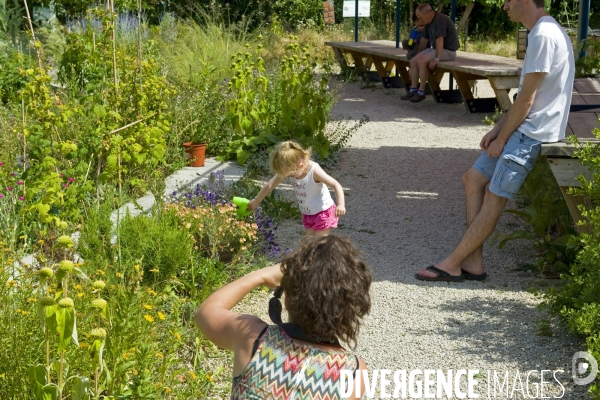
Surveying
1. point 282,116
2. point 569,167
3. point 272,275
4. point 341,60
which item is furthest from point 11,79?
point 272,275

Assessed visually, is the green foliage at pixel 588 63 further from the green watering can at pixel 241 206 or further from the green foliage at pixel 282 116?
the green watering can at pixel 241 206

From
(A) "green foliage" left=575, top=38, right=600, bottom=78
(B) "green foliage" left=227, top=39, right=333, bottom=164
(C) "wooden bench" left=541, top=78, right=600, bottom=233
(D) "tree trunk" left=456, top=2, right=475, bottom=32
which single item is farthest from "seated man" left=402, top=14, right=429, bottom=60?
(C) "wooden bench" left=541, top=78, right=600, bottom=233

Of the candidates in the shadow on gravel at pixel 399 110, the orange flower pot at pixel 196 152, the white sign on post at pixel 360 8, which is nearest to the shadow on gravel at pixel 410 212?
the orange flower pot at pixel 196 152

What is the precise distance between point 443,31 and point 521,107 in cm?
650

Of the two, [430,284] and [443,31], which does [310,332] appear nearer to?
[430,284]

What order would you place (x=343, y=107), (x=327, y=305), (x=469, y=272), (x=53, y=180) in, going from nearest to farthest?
(x=327, y=305), (x=53, y=180), (x=469, y=272), (x=343, y=107)

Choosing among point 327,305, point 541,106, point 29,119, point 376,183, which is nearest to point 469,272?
point 541,106

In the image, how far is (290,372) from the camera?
1936mm

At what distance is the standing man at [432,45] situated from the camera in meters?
10.6

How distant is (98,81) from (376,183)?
8.74 ft

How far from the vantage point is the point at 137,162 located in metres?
5.61

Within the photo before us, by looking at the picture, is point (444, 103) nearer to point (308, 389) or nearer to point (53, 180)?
point (53, 180)

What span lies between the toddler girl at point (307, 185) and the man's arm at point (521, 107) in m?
0.94

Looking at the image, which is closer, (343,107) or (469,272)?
(469,272)
